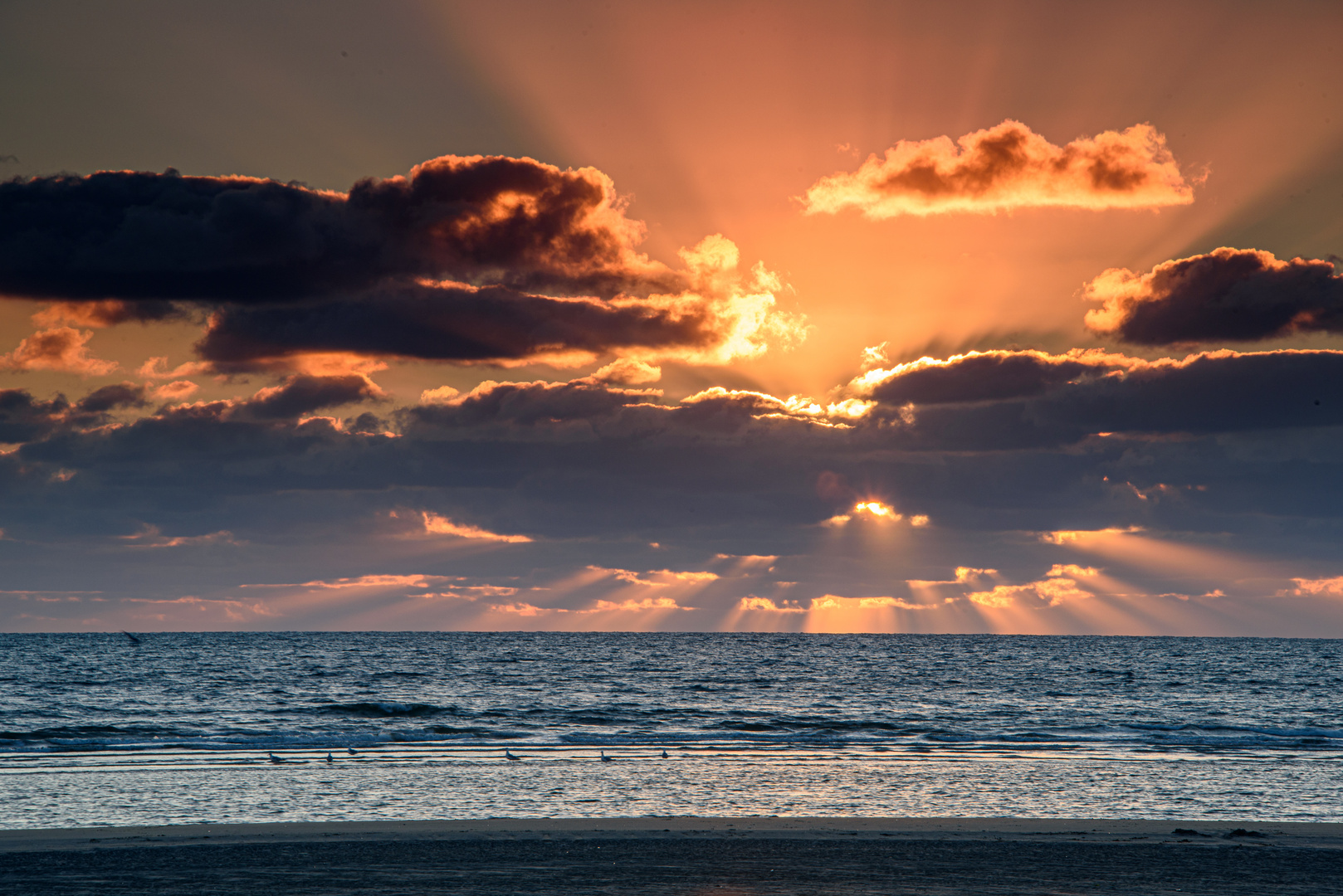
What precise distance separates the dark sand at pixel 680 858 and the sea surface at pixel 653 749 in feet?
9.92

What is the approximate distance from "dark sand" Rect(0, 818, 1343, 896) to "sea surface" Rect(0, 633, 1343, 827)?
119 inches

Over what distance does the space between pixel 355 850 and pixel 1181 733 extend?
41.6 m

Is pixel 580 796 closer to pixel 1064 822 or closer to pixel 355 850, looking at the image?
pixel 355 850

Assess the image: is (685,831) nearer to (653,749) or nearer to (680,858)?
(680,858)

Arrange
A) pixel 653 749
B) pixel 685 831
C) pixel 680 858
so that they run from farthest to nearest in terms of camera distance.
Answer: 1. pixel 653 749
2. pixel 685 831
3. pixel 680 858

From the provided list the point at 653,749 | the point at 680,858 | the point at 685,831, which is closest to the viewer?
the point at 680,858

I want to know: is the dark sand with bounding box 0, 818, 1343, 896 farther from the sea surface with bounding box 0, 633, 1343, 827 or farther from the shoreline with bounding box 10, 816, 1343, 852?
the sea surface with bounding box 0, 633, 1343, 827

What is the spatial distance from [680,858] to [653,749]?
21.3m

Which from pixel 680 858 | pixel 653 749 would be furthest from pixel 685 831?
pixel 653 749

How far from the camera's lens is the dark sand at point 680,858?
16359 mm

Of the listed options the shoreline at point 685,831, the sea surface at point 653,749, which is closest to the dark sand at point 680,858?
the shoreline at point 685,831

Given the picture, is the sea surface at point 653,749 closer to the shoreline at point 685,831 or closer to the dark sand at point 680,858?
the shoreline at point 685,831

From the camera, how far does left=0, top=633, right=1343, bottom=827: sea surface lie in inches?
1029

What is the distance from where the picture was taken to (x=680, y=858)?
1861cm
